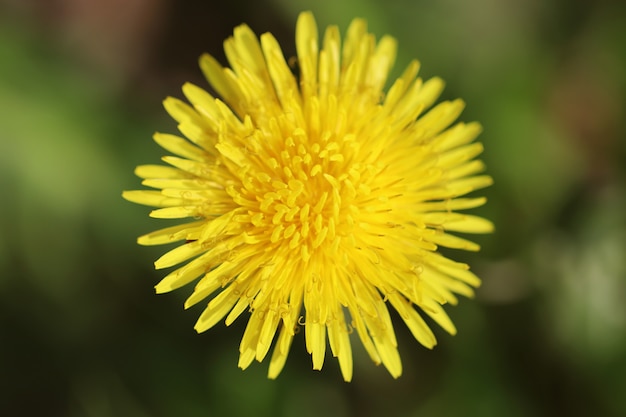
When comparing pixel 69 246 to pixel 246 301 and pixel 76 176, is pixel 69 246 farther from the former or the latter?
pixel 246 301

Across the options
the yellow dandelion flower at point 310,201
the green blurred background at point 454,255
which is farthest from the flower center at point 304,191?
the green blurred background at point 454,255

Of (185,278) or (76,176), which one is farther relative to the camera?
(76,176)

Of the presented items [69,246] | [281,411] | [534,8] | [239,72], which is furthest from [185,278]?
[534,8]

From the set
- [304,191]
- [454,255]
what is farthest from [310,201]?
[454,255]

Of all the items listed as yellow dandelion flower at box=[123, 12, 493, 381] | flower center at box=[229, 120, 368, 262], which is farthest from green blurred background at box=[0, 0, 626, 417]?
flower center at box=[229, 120, 368, 262]

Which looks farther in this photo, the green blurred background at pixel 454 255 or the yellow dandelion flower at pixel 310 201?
the green blurred background at pixel 454 255

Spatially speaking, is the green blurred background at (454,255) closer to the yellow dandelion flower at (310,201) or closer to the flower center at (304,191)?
the yellow dandelion flower at (310,201)
